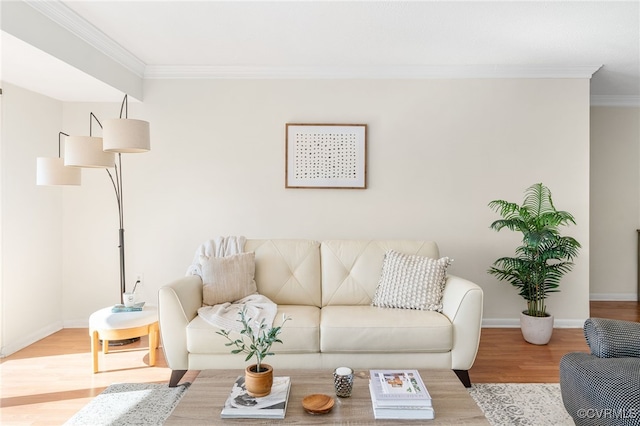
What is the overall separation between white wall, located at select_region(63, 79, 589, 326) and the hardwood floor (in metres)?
0.48

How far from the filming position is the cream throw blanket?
2.59m

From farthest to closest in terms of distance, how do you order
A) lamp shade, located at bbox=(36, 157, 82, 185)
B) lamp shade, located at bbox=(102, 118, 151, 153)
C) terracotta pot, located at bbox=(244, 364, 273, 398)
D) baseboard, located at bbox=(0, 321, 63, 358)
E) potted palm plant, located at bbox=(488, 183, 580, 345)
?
potted palm plant, located at bbox=(488, 183, 580, 345) < baseboard, located at bbox=(0, 321, 63, 358) < lamp shade, located at bbox=(36, 157, 82, 185) < lamp shade, located at bbox=(102, 118, 151, 153) < terracotta pot, located at bbox=(244, 364, 273, 398)

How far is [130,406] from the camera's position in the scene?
241 cm

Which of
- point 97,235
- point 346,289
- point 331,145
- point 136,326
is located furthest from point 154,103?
point 346,289

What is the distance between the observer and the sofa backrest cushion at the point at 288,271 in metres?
3.15

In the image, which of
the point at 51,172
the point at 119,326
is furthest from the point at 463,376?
the point at 51,172

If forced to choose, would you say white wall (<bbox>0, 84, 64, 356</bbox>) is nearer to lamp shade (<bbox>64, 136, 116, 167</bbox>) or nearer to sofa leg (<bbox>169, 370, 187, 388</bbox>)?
lamp shade (<bbox>64, 136, 116, 167</bbox>)

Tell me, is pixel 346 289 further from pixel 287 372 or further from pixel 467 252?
pixel 467 252

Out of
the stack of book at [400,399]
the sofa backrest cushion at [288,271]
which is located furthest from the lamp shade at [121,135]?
the stack of book at [400,399]

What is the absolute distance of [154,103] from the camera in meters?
3.96

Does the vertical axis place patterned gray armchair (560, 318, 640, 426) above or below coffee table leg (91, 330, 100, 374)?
above

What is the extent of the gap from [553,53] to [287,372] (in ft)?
11.3

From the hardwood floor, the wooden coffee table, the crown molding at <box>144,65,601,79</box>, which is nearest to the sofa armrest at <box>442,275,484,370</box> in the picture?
the hardwood floor

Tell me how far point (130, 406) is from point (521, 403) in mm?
2332
